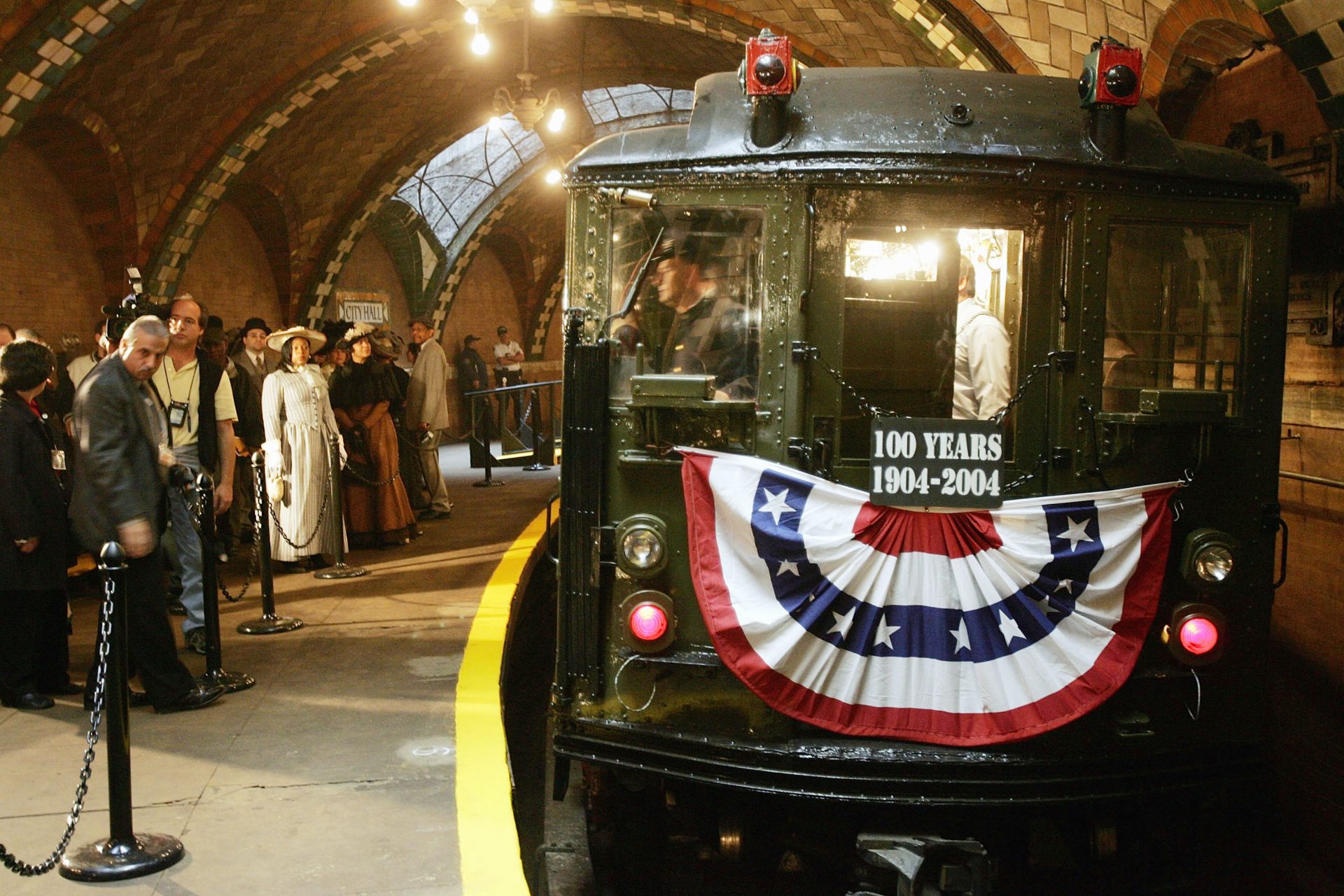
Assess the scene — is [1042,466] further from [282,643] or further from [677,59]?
[677,59]

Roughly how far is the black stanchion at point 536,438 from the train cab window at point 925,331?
34.3 feet

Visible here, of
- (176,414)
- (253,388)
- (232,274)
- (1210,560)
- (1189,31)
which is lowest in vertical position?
(1210,560)

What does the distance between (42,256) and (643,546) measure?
11.6 metres

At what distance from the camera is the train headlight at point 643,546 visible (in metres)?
3.87

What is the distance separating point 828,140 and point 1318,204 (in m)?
4.62

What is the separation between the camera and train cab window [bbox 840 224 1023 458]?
4148 mm

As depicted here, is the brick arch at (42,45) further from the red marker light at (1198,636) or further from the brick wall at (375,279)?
the red marker light at (1198,636)

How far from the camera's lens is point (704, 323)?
4012 millimetres

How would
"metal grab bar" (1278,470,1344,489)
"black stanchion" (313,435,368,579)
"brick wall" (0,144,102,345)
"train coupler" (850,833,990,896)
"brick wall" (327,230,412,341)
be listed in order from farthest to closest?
"brick wall" (327,230,412,341), "brick wall" (0,144,102,345), "black stanchion" (313,435,368,579), "metal grab bar" (1278,470,1344,489), "train coupler" (850,833,990,896)

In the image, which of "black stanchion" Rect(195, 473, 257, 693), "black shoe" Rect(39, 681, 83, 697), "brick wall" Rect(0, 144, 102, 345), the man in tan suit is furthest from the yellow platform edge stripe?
"brick wall" Rect(0, 144, 102, 345)

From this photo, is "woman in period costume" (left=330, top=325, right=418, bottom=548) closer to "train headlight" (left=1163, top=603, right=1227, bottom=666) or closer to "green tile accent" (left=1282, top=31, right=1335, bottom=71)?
"train headlight" (left=1163, top=603, right=1227, bottom=666)

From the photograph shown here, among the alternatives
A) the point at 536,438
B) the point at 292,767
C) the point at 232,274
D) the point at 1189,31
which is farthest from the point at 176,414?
the point at 232,274

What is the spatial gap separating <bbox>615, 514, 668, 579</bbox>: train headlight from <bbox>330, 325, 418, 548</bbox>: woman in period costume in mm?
5701

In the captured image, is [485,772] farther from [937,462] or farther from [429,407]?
[429,407]
